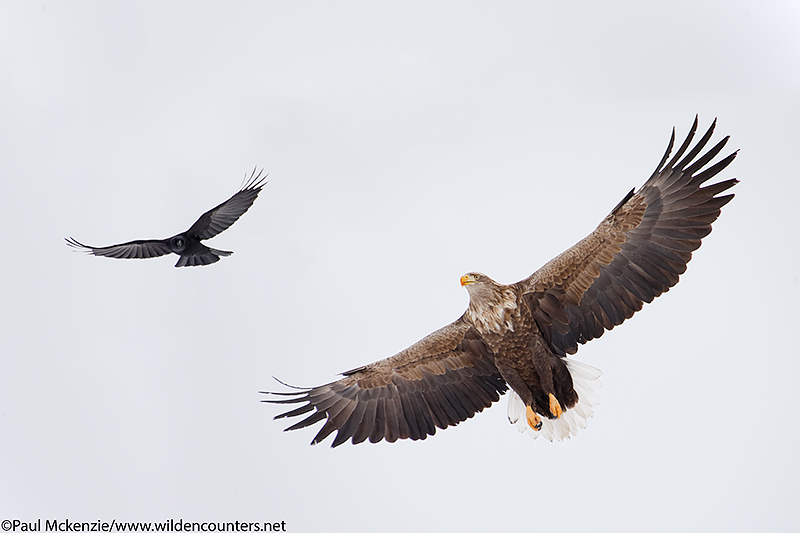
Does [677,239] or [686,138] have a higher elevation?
[686,138]

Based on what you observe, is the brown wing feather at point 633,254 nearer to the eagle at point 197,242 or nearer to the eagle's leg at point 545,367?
the eagle's leg at point 545,367

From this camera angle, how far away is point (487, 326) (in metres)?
6.50

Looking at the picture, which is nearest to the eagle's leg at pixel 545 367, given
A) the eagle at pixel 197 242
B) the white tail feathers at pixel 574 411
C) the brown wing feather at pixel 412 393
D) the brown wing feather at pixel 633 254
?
the brown wing feather at pixel 633 254

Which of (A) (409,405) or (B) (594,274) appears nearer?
(B) (594,274)

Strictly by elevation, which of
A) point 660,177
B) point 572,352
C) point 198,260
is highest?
point 198,260

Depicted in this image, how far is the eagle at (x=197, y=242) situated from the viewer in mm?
8438

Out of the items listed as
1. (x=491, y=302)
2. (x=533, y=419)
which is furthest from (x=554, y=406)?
(x=491, y=302)

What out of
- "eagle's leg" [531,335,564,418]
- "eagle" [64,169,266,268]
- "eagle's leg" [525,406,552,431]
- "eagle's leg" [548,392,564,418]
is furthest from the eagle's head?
"eagle" [64,169,266,268]

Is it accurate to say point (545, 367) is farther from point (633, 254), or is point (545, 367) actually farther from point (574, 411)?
point (633, 254)

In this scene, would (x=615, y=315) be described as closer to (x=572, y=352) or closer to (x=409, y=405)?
(x=572, y=352)

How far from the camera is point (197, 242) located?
337 inches

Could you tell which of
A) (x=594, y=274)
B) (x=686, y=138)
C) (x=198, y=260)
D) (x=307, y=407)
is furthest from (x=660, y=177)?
(x=198, y=260)

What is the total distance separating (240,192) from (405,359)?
3.09 metres

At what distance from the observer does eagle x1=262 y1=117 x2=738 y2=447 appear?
605 cm
